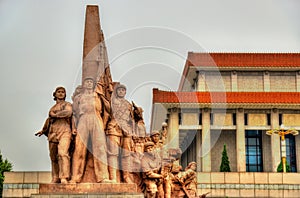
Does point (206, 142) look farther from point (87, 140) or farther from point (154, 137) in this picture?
point (87, 140)

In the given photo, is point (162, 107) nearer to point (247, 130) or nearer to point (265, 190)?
point (247, 130)

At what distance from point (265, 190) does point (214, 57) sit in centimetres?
2565

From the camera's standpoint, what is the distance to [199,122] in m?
50.2

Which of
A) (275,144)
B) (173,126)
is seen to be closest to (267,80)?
(275,144)

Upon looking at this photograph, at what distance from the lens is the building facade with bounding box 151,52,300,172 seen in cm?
4878

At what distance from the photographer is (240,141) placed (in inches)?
1999

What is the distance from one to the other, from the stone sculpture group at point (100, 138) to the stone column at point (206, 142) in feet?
114

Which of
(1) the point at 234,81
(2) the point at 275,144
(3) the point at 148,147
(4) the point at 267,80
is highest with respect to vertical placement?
(4) the point at 267,80

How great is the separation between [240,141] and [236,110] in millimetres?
2796

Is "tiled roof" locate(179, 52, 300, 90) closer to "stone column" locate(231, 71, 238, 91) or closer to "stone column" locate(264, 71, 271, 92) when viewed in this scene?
"stone column" locate(231, 71, 238, 91)

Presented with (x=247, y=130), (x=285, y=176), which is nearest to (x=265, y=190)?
(x=285, y=176)

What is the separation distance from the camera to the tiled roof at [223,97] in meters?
47.7

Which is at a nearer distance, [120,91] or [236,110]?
[120,91]

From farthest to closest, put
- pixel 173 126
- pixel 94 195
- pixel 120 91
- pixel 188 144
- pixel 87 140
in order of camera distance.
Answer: pixel 188 144 < pixel 173 126 < pixel 120 91 < pixel 87 140 < pixel 94 195
